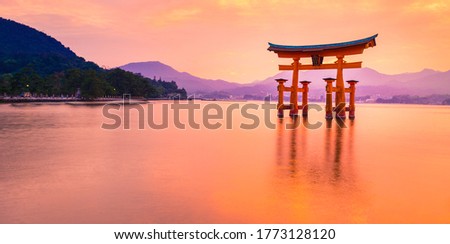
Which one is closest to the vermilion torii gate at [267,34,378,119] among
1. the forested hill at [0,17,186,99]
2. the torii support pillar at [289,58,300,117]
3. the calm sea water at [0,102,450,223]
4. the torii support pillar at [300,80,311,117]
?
the torii support pillar at [289,58,300,117]

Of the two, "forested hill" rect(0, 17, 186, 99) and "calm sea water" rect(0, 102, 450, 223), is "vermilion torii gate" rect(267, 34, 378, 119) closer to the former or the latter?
"calm sea water" rect(0, 102, 450, 223)

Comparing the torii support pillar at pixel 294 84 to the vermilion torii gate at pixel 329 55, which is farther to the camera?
the torii support pillar at pixel 294 84

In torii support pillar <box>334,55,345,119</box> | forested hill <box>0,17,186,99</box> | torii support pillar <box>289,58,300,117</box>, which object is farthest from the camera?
forested hill <box>0,17,186,99</box>

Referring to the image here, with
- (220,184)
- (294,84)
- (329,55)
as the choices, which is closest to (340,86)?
(329,55)

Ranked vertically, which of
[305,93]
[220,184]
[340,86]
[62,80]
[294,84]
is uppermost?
[62,80]

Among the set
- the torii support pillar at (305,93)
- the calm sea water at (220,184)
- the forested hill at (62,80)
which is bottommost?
the calm sea water at (220,184)

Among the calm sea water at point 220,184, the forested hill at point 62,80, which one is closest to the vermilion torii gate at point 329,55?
the calm sea water at point 220,184

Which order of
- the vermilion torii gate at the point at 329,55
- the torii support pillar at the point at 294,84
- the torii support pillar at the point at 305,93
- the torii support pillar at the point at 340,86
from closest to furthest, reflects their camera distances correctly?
the vermilion torii gate at the point at 329,55 → the torii support pillar at the point at 340,86 → the torii support pillar at the point at 294,84 → the torii support pillar at the point at 305,93

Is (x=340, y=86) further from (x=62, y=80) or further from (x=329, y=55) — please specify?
(x=62, y=80)

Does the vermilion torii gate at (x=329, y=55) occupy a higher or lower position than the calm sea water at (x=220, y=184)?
higher

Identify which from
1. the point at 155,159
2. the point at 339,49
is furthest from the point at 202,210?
the point at 339,49

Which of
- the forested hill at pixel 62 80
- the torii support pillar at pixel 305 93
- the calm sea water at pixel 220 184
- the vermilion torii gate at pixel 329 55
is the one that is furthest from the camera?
the forested hill at pixel 62 80

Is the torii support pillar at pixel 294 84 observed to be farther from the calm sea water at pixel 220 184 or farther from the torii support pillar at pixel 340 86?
the calm sea water at pixel 220 184
